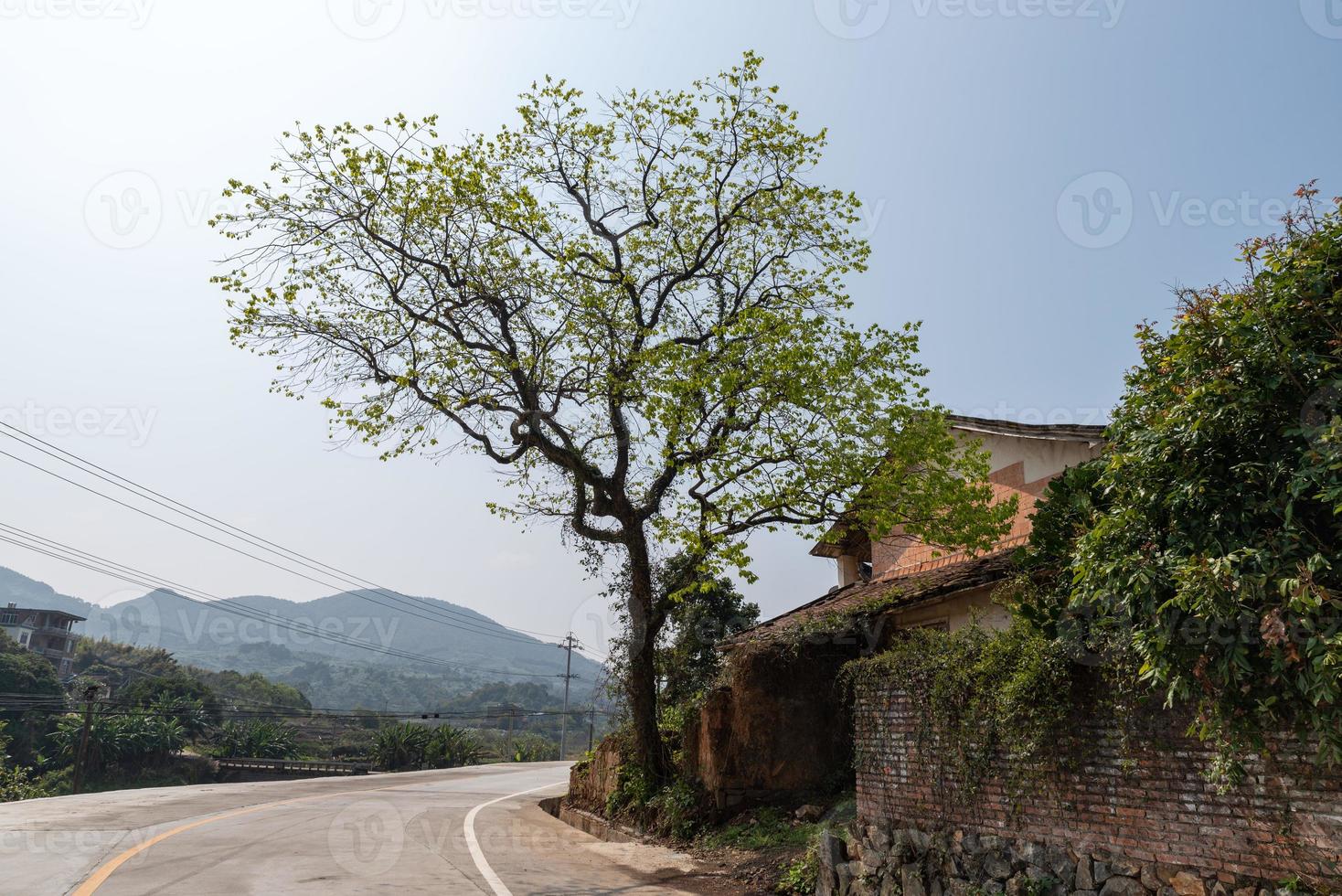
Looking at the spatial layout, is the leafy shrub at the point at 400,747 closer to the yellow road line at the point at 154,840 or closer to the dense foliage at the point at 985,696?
the yellow road line at the point at 154,840

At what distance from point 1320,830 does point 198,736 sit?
189ft

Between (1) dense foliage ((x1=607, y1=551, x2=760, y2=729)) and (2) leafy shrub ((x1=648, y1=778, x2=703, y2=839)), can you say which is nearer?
(2) leafy shrub ((x1=648, y1=778, x2=703, y2=839))

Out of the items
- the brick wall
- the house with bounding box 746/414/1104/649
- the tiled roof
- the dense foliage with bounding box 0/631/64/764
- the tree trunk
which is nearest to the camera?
the brick wall

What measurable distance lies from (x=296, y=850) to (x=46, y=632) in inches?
3715

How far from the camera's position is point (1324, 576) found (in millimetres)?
5285

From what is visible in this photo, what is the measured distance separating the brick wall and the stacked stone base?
0.07 metres

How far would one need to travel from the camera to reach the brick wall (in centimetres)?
572

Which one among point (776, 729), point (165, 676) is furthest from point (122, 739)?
point (776, 729)

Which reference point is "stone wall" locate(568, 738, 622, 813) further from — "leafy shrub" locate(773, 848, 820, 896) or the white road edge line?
"leafy shrub" locate(773, 848, 820, 896)

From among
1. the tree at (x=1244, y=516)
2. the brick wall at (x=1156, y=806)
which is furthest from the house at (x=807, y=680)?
the tree at (x=1244, y=516)

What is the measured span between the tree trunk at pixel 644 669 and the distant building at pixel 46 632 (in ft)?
291

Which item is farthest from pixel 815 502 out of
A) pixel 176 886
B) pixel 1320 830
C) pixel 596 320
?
pixel 176 886

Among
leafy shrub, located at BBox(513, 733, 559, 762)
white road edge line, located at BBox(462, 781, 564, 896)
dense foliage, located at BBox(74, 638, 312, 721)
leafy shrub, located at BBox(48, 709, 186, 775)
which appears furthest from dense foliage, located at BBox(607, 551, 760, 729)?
dense foliage, located at BBox(74, 638, 312, 721)

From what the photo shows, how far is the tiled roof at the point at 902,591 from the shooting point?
44.0 ft
